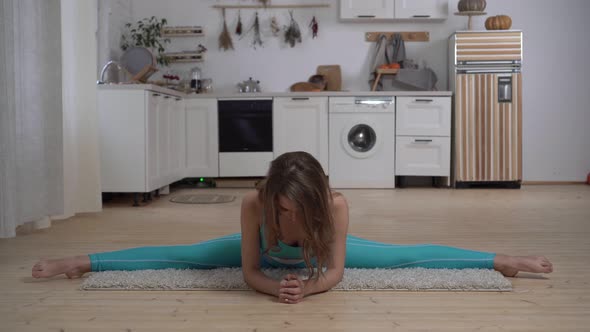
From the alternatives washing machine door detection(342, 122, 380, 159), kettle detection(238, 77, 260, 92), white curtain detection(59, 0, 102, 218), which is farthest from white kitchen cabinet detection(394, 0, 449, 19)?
Answer: white curtain detection(59, 0, 102, 218)

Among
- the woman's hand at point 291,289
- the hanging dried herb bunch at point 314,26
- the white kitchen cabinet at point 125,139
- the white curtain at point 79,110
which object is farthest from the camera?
the hanging dried herb bunch at point 314,26

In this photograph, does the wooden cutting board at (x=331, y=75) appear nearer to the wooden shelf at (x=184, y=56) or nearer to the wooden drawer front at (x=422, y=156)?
the wooden drawer front at (x=422, y=156)

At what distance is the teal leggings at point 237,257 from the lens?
2371 millimetres

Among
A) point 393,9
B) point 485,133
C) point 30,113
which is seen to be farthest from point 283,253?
point 393,9

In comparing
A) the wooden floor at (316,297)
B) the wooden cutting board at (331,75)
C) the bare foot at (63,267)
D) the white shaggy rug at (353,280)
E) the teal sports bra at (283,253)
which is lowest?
the wooden floor at (316,297)

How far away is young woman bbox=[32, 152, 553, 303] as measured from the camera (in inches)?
72.4

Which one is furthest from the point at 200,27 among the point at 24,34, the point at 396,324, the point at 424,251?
the point at 396,324

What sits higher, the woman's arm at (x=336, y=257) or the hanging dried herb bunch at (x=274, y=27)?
the hanging dried herb bunch at (x=274, y=27)

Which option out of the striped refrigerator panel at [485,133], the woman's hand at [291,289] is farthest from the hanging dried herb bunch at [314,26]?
the woman's hand at [291,289]

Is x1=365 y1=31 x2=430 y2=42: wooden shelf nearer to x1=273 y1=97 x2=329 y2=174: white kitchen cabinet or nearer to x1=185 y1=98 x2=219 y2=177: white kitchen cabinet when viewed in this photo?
x1=273 y1=97 x2=329 y2=174: white kitchen cabinet

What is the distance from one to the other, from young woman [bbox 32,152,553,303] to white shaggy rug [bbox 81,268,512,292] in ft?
0.18

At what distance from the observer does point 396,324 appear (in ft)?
5.90

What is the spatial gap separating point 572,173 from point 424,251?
201 inches

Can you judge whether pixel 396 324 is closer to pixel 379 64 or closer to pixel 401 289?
pixel 401 289
